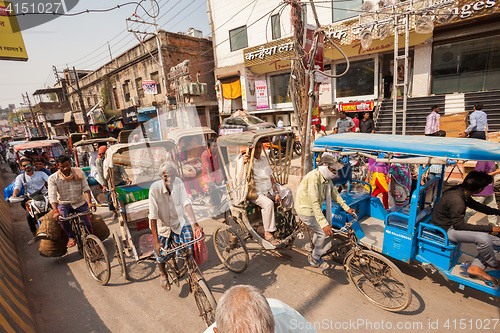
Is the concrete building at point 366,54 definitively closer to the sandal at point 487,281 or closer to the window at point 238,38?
the window at point 238,38

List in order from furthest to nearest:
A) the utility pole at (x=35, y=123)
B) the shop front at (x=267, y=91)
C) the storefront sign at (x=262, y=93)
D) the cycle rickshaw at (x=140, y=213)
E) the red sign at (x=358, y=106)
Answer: the utility pole at (x=35, y=123) < the storefront sign at (x=262, y=93) < the shop front at (x=267, y=91) < the red sign at (x=358, y=106) < the cycle rickshaw at (x=140, y=213)

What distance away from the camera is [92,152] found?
9289mm

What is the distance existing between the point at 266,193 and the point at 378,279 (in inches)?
89.5

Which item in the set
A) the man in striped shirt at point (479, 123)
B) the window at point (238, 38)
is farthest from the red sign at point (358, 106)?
the window at point (238, 38)

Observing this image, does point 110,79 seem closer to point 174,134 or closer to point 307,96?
point 174,134

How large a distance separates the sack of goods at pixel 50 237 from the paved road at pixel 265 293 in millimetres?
396

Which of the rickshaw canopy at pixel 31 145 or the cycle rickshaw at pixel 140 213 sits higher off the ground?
the rickshaw canopy at pixel 31 145

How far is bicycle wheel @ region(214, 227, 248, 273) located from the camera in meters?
4.43

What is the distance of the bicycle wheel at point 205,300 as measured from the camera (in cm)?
291

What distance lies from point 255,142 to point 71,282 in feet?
14.4

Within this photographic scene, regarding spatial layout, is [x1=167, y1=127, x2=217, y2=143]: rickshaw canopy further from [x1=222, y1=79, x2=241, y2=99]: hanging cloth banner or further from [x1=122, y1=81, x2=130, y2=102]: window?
[x1=122, y1=81, x2=130, y2=102]: window

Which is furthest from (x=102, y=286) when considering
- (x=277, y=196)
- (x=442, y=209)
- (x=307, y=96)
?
(x=307, y=96)

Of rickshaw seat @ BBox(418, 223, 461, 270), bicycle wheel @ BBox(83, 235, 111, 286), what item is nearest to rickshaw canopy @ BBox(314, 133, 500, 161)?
rickshaw seat @ BBox(418, 223, 461, 270)

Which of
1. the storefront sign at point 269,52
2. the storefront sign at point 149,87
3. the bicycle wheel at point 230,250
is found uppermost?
the storefront sign at point 269,52
